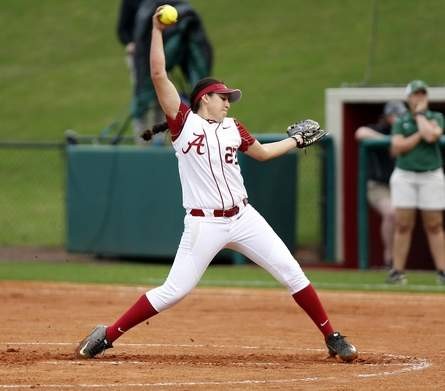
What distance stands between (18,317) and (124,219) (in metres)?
5.25

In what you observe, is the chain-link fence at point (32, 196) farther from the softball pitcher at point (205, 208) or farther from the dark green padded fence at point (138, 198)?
the softball pitcher at point (205, 208)

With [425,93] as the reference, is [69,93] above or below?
below

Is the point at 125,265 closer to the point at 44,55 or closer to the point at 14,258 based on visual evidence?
the point at 14,258

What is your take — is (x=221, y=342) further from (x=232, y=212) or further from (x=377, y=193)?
(x=377, y=193)

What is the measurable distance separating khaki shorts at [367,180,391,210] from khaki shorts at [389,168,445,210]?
6.88 feet

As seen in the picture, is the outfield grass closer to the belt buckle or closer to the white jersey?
the belt buckle

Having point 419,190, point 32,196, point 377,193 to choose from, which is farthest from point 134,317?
point 32,196

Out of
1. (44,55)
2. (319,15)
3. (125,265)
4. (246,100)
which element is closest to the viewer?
(125,265)

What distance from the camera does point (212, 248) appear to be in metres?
8.20

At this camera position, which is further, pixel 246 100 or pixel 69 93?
pixel 69 93

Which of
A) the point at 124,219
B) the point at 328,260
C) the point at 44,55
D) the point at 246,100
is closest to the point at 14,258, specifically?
the point at 124,219

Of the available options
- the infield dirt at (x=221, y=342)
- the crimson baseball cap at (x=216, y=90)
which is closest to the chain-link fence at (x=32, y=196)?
the infield dirt at (x=221, y=342)

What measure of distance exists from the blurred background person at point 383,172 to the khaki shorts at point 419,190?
1599 millimetres

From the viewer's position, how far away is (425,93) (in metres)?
13.1
